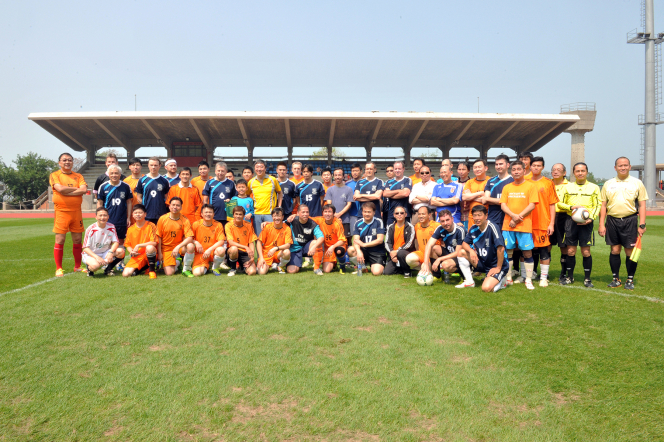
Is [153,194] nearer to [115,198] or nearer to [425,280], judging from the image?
[115,198]

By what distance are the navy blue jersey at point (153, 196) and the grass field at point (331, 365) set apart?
1877 millimetres

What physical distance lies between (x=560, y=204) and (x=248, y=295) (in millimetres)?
4897

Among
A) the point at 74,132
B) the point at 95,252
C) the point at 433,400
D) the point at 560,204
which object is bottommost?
the point at 433,400

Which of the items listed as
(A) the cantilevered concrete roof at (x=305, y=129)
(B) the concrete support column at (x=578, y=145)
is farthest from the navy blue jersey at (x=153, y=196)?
(B) the concrete support column at (x=578, y=145)

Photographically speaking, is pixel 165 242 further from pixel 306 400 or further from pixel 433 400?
pixel 433 400

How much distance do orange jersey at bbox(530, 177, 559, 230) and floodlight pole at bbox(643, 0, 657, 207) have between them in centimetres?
3602

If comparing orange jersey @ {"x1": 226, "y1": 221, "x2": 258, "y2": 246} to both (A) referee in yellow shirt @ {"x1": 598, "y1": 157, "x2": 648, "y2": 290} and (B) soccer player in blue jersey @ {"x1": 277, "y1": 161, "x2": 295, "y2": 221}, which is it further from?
(A) referee in yellow shirt @ {"x1": 598, "y1": 157, "x2": 648, "y2": 290}

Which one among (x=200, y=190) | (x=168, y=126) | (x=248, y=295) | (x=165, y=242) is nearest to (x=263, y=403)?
(x=248, y=295)

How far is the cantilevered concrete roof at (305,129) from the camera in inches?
1051

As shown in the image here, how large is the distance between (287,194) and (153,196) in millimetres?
2401

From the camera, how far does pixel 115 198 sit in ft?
21.5

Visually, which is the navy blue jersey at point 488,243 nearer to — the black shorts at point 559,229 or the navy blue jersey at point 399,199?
the black shorts at point 559,229

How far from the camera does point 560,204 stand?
586cm

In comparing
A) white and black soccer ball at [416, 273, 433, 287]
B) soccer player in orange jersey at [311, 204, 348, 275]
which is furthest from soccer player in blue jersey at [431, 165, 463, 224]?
soccer player in orange jersey at [311, 204, 348, 275]
